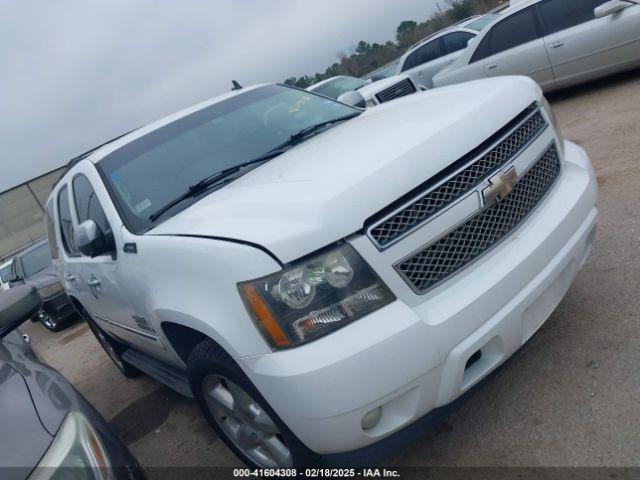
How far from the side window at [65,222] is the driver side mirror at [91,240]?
1170mm

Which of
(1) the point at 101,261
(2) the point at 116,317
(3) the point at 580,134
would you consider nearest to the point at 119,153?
(1) the point at 101,261

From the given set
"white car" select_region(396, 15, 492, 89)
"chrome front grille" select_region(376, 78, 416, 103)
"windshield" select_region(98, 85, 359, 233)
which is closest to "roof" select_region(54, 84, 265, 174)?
"windshield" select_region(98, 85, 359, 233)

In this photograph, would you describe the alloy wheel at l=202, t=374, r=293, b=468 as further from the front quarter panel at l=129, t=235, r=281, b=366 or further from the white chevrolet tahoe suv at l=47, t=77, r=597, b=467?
the front quarter panel at l=129, t=235, r=281, b=366

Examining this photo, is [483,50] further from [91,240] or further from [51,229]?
[91,240]

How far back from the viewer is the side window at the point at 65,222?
3.79m

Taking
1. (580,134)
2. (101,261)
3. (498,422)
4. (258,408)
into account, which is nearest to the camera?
(258,408)

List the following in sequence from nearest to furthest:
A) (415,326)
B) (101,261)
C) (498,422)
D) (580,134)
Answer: (415,326), (498,422), (101,261), (580,134)

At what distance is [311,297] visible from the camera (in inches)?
70.3

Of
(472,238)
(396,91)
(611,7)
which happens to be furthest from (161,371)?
(611,7)

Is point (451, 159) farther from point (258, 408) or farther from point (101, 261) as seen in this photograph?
point (101, 261)

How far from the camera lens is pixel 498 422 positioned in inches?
91.1

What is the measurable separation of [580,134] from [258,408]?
501 cm

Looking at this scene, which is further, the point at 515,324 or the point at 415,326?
the point at 515,324

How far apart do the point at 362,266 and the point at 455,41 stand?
9.76 metres
